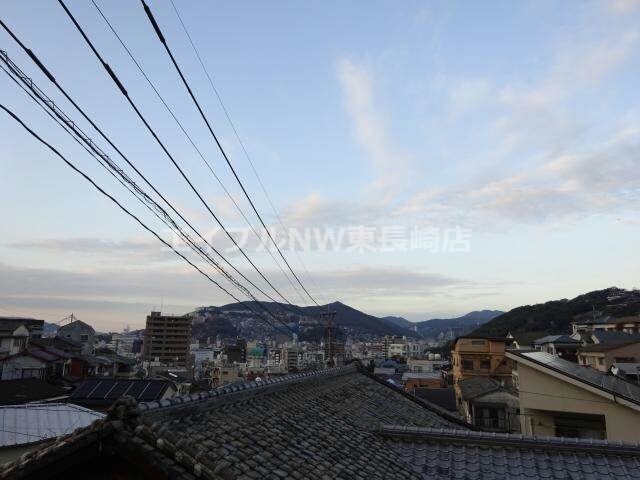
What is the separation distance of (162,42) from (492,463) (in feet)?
30.9

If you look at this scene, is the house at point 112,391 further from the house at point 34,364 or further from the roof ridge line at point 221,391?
the house at point 34,364

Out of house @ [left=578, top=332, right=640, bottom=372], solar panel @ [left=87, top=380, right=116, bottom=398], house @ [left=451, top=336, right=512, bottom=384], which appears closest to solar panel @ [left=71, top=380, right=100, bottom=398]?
solar panel @ [left=87, top=380, right=116, bottom=398]

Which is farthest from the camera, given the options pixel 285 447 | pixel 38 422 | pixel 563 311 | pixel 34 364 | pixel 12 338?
pixel 563 311

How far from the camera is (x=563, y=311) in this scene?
113000 millimetres

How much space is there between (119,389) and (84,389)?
7.27ft

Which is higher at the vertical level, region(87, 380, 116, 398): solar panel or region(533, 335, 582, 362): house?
region(533, 335, 582, 362): house

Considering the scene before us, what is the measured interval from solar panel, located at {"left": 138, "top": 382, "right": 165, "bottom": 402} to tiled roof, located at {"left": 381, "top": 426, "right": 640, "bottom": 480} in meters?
20.5

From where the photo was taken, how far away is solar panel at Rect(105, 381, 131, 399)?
25.9 metres

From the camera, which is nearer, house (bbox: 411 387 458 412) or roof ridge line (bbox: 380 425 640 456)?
roof ridge line (bbox: 380 425 640 456)

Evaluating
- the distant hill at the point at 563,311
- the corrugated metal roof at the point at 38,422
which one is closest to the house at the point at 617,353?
the corrugated metal roof at the point at 38,422

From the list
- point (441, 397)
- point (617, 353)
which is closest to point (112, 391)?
point (441, 397)

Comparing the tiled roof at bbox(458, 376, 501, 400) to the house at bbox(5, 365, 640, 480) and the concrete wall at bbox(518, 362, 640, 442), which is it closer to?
the concrete wall at bbox(518, 362, 640, 442)

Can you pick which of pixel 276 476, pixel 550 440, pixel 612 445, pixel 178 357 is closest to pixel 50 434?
pixel 276 476

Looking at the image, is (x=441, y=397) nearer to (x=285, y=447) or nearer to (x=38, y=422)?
(x=38, y=422)
